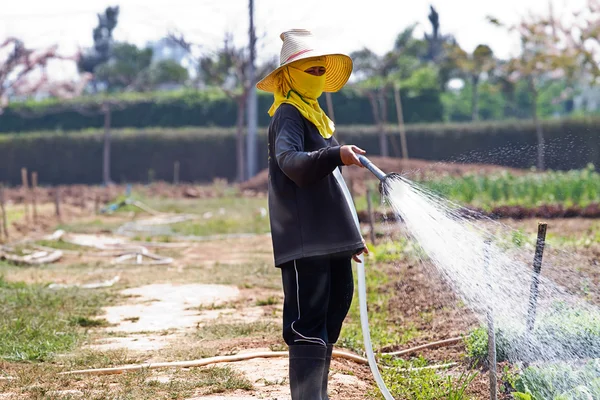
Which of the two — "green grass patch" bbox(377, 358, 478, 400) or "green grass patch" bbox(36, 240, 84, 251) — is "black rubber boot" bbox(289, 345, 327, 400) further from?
"green grass patch" bbox(36, 240, 84, 251)

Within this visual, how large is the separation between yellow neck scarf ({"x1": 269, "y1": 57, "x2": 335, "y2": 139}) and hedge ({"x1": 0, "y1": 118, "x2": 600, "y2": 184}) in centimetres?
2518

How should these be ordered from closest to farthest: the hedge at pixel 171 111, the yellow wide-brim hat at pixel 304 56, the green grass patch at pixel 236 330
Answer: the yellow wide-brim hat at pixel 304 56, the green grass patch at pixel 236 330, the hedge at pixel 171 111

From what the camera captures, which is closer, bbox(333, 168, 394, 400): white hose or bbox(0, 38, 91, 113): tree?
bbox(333, 168, 394, 400): white hose

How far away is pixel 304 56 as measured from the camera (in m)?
3.63

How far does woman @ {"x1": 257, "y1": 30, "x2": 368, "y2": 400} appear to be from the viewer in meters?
3.59

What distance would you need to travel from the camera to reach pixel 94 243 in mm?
12227

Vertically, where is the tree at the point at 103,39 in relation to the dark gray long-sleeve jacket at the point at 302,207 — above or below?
above

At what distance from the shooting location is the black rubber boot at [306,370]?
3600mm

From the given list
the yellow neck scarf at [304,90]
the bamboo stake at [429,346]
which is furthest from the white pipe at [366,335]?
the bamboo stake at [429,346]

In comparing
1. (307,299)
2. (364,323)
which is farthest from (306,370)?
(364,323)

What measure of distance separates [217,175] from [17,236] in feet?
57.3

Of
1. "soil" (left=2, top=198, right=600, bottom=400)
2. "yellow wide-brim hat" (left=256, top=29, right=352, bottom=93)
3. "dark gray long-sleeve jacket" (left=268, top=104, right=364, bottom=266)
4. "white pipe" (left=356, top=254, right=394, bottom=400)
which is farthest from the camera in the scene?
"soil" (left=2, top=198, right=600, bottom=400)

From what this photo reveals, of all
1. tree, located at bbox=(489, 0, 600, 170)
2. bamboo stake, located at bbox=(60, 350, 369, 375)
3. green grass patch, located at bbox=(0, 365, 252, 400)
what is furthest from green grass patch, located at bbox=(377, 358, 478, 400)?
tree, located at bbox=(489, 0, 600, 170)

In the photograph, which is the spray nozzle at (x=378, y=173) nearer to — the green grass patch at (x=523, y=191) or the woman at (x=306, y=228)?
the woman at (x=306, y=228)
